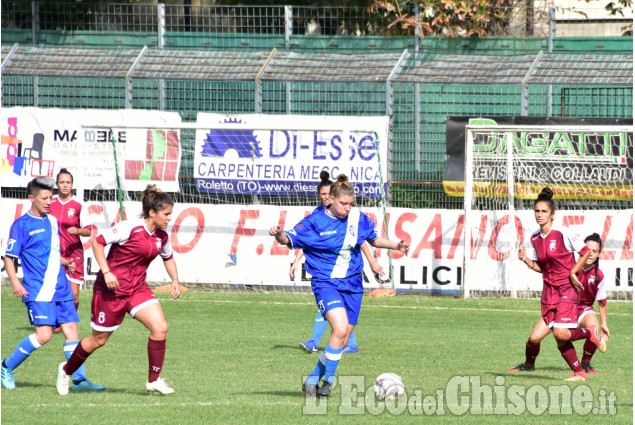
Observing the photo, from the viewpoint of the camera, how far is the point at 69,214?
12453 millimetres

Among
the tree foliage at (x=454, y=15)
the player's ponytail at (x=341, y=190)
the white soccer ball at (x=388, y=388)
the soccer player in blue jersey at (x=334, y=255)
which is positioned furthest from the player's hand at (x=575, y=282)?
the tree foliage at (x=454, y=15)

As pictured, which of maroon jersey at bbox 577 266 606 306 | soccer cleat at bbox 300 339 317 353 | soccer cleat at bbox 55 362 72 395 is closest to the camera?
soccer cleat at bbox 55 362 72 395

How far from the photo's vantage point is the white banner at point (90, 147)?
62.5 feet

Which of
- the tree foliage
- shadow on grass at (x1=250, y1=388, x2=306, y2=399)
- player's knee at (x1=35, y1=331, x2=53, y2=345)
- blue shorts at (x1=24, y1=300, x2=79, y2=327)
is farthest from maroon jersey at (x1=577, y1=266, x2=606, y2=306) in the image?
the tree foliage

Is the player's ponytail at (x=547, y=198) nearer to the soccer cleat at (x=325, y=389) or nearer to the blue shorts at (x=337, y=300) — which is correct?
the blue shorts at (x=337, y=300)

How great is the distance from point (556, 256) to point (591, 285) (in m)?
0.84

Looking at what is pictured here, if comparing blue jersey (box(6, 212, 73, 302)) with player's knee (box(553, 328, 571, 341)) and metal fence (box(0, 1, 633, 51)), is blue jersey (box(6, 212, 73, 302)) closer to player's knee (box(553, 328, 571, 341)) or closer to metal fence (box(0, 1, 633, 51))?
player's knee (box(553, 328, 571, 341))

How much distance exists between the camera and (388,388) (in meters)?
8.55

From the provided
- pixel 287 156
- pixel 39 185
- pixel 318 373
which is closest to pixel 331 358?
pixel 318 373

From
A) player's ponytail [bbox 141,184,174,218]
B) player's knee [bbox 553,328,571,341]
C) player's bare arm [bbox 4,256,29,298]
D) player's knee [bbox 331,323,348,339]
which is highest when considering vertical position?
player's ponytail [bbox 141,184,174,218]

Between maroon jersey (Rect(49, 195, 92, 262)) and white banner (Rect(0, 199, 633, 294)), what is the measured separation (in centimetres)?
483

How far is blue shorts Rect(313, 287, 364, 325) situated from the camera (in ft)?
28.3

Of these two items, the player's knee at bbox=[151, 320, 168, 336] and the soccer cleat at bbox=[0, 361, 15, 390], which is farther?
the soccer cleat at bbox=[0, 361, 15, 390]

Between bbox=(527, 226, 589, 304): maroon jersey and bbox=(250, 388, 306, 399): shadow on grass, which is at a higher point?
bbox=(527, 226, 589, 304): maroon jersey
